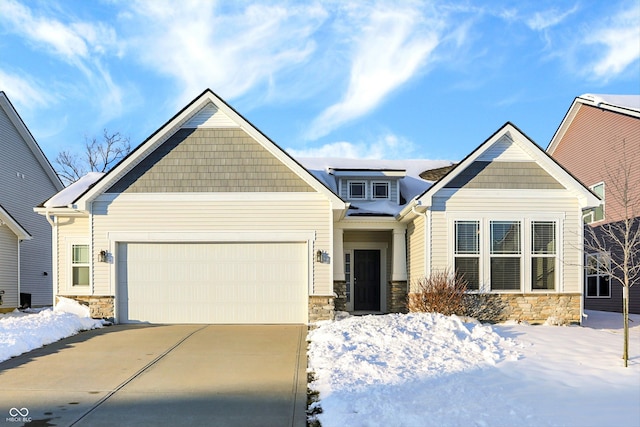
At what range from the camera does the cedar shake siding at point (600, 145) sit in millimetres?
17406

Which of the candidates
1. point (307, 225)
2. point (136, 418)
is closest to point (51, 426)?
point (136, 418)

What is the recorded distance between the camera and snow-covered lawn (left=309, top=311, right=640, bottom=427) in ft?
19.2

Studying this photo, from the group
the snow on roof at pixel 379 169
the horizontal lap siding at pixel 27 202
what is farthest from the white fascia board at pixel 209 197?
the horizontal lap siding at pixel 27 202

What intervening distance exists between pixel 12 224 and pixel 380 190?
12.7 m

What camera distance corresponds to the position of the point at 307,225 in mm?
12977

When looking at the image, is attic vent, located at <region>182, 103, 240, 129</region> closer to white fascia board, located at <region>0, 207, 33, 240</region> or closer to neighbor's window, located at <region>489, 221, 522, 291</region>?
neighbor's window, located at <region>489, 221, 522, 291</region>

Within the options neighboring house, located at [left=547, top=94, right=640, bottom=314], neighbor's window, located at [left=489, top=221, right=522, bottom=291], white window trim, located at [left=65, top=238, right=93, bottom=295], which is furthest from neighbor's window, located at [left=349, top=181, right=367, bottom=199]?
neighboring house, located at [left=547, top=94, right=640, bottom=314]

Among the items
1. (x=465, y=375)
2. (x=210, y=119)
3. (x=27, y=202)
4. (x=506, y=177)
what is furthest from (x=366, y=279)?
(x=27, y=202)

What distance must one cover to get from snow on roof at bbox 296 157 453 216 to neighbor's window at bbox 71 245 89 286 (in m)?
6.97

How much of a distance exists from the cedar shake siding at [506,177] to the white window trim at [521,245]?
2.46 feet

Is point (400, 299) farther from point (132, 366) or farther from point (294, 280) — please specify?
point (132, 366)

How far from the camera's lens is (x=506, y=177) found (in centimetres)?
1325

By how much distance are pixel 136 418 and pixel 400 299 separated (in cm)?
999

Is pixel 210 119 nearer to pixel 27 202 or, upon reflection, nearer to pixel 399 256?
pixel 399 256
